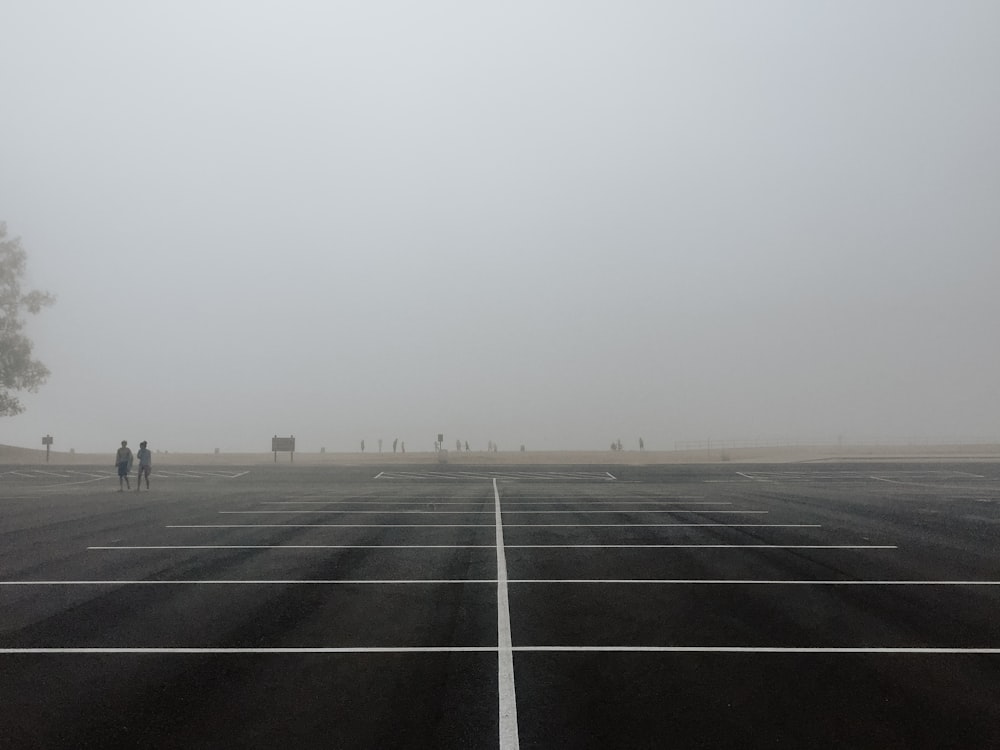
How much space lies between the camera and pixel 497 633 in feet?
26.1

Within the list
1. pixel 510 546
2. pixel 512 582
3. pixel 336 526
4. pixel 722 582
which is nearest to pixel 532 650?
pixel 512 582

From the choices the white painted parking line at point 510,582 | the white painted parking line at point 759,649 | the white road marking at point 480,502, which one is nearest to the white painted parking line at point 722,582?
the white painted parking line at point 510,582

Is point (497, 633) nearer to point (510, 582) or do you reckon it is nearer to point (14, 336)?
point (510, 582)

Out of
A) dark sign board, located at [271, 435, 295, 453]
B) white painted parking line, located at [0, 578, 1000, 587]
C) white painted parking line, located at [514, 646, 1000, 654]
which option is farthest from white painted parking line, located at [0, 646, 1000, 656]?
dark sign board, located at [271, 435, 295, 453]

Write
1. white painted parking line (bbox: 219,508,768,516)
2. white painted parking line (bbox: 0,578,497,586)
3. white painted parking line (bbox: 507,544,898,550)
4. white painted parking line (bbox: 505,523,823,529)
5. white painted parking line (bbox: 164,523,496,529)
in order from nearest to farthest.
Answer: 1. white painted parking line (bbox: 0,578,497,586)
2. white painted parking line (bbox: 507,544,898,550)
3. white painted parking line (bbox: 505,523,823,529)
4. white painted parking line (bbox: 164,523,496,529)
5. white painted parking line (bbox: 219,508,768,516)

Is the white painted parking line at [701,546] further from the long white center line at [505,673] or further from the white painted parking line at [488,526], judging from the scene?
the long white center line at [505,673]

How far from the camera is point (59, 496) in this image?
26.7 metres

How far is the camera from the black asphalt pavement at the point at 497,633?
5465 mm

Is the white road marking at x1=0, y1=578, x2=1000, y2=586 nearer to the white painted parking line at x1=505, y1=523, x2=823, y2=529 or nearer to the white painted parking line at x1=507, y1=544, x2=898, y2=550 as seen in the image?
the white painted parking line at x1=507, y1=544, x2=898, y2=550

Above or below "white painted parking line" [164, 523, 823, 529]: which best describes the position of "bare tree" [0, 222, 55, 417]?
above

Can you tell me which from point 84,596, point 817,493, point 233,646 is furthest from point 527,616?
point 817,493

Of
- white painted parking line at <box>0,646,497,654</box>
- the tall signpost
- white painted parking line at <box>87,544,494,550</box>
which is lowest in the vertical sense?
white painted parking line at <box>0,646,497,654</box>

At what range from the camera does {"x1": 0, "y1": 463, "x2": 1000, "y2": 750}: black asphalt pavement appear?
5465mm

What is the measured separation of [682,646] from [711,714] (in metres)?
1.86
